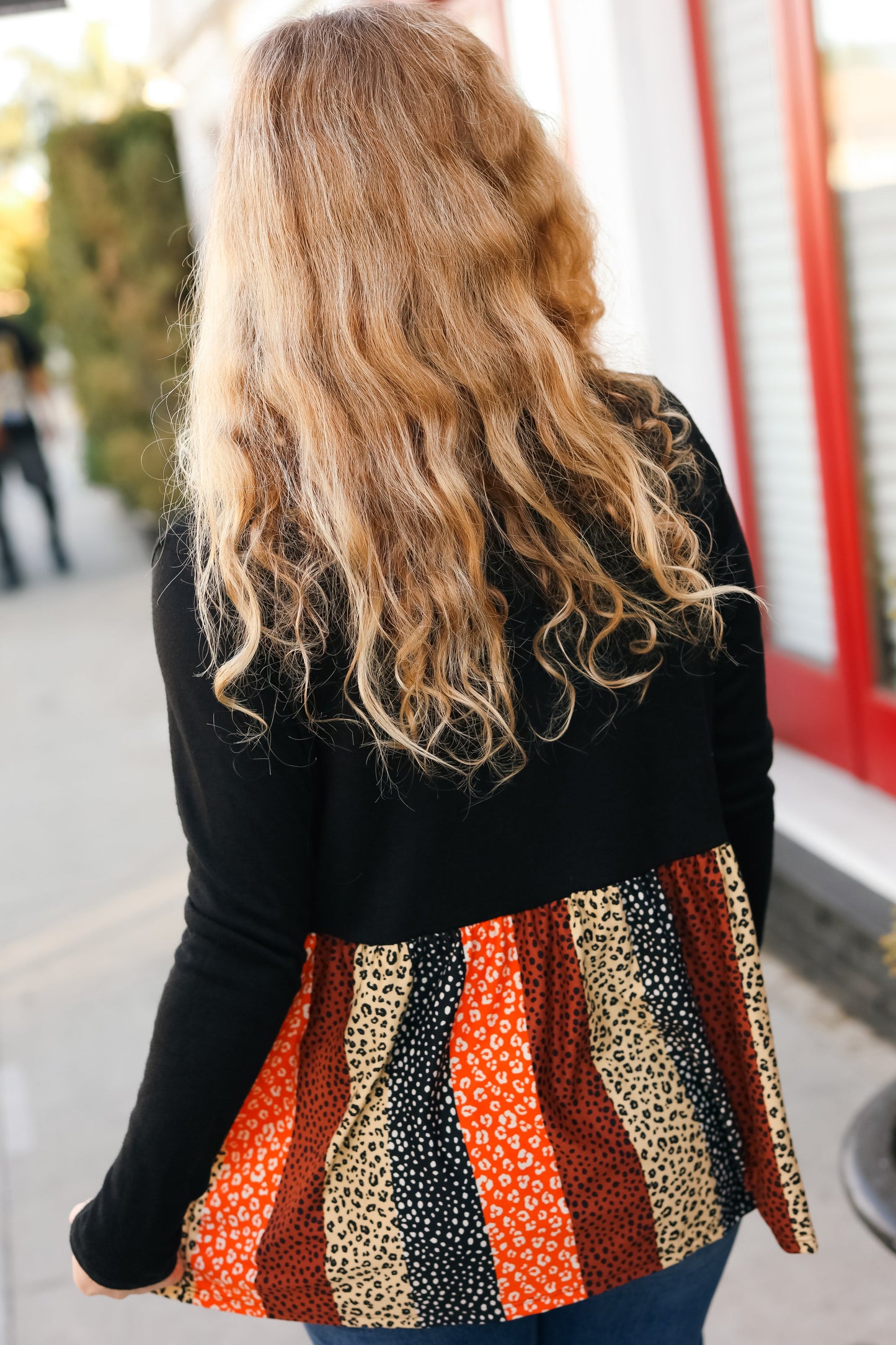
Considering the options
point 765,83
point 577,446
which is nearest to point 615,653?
point 577,446

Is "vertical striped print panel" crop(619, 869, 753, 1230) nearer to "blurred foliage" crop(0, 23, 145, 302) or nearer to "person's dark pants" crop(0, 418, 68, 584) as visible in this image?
"person's dark pants" crop(0, 418, 68, 584)

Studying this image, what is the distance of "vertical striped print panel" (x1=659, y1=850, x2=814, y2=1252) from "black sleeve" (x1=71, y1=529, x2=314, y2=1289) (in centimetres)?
37

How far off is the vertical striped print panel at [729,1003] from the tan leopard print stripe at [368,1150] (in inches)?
11.3

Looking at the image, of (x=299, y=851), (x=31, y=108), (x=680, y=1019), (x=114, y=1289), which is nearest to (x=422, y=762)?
(x=299, y=851)

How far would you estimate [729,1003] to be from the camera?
1.29 metres

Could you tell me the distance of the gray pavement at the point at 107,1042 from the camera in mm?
2453

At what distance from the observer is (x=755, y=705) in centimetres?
136

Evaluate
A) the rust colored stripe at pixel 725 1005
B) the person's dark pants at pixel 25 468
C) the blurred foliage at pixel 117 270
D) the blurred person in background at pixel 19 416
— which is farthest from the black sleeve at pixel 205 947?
the blurred person in background at pixel 19 416

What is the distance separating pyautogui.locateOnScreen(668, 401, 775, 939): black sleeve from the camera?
1292 millimetres

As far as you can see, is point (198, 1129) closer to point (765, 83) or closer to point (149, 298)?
point (765, 83)

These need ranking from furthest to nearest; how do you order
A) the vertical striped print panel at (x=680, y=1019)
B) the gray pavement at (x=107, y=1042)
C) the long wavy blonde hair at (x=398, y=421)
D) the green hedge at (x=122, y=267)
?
1. the green hedge at (x=122, y=267)
2. the gray pavement at (x=107, y=1042)
3. the vertical striped print panel at (x=680, y=1019)
4. the long wavy blonde hair at (x=398, y=421)

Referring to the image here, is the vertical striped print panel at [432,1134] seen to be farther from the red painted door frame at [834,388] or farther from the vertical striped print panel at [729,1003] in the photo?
the red painted door frame at [834,388]

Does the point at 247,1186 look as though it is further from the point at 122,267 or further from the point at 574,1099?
the point at 122,267

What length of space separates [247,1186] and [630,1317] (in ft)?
1.42
